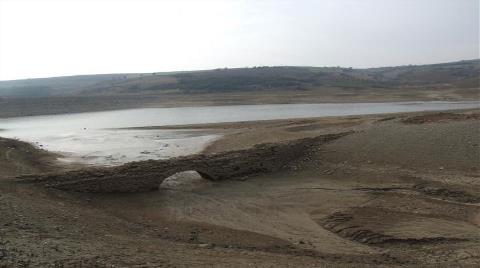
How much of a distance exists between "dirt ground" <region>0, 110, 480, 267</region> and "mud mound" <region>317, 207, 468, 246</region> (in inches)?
1.1

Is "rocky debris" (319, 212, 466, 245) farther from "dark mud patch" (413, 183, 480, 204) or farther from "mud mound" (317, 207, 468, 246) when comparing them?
"dark mud patch" (413, 183, 480, 204)

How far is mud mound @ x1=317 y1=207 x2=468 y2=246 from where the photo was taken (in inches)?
437

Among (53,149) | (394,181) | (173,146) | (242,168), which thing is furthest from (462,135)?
(53,149)

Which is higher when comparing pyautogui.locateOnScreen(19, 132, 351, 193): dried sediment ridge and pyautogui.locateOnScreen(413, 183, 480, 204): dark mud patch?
pyautogui.locateOnScreen(19, 132, 351, 193): dried sediment ridge

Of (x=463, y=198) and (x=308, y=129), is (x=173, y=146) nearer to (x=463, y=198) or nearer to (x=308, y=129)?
(x=308, y=129)

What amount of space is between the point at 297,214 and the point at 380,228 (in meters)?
2.57

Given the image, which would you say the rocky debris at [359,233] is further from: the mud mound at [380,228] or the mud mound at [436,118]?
the mud mound at [436,118]

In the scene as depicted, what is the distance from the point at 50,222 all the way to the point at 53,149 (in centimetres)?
1863

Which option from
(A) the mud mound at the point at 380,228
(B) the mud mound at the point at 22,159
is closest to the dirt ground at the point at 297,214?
(A) the mud mound at the point at 380,228

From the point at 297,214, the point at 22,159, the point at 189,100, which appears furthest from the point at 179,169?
the point at 189,100

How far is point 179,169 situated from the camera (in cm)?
1630

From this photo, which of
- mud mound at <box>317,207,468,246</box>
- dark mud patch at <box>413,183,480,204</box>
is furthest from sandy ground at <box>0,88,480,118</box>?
mud mound at <box>317,207,468,246</box>

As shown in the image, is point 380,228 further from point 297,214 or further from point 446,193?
point 446,193

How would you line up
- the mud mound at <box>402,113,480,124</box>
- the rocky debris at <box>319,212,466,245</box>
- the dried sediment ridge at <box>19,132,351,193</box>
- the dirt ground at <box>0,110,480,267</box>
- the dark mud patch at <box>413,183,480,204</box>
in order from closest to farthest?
1. the dirt ground at <box>0,110,480,267</box>
2. the rocky debris at <box>319,212,466,245</box>
3. the dark mud patch at <box>413,183,480,204</box>
4. the dried sediment ridge at <box>19,132,351,193</box>
5. the mud mound at <box>402,113,480,124</box>
